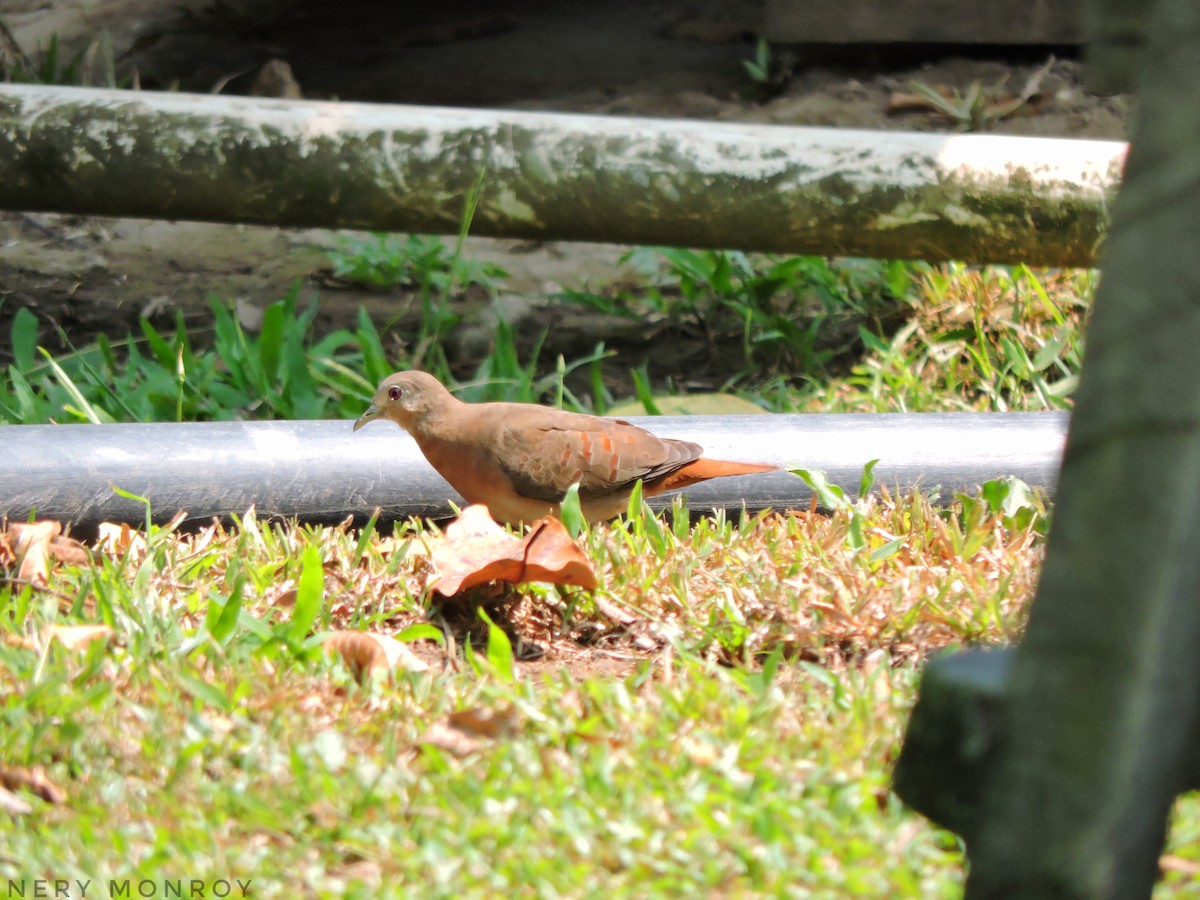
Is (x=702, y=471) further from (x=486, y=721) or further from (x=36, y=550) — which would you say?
(x=36, y=550)

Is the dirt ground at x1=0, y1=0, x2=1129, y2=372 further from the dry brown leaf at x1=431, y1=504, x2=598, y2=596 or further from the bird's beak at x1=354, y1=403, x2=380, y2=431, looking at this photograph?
the dry brown leaf at x1=431, y1=504, x2=598, y2=596

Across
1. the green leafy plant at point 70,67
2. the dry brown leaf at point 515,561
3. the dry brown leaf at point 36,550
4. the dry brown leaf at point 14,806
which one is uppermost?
the green leafy plant at point 70,67

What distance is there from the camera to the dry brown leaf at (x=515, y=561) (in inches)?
97.6

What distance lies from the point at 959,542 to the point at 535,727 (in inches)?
47.8

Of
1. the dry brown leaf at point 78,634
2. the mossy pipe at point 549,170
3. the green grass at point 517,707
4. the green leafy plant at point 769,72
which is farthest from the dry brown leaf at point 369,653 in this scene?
the green leafy plant at point 769,72

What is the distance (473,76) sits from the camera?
779 centimetres

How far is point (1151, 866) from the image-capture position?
1276 millimetres

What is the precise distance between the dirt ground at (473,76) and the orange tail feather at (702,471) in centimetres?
217

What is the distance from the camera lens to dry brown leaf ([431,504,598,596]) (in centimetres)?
248

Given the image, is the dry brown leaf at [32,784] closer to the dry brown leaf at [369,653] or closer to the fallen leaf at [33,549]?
the dry brown leaf at [369,653]

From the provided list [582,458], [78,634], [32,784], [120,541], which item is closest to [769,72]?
[582,458]

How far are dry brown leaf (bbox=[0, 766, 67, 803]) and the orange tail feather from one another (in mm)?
1668

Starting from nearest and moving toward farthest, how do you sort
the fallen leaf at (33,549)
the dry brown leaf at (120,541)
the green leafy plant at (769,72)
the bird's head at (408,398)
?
the fallen leaf at (33,549)
the dry brown leaf at (120,541)
the bird's head at (408,398)
the green leafy plant at (769,72)

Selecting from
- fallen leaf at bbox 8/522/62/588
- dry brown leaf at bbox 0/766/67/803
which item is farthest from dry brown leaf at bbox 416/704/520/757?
fallen leaf at bbox 8/522/62/588
